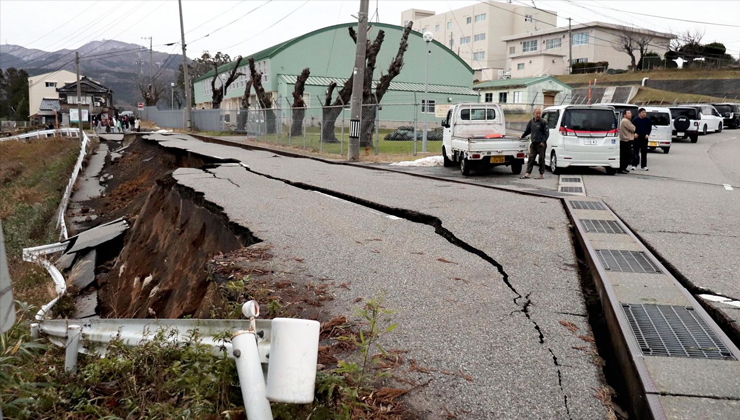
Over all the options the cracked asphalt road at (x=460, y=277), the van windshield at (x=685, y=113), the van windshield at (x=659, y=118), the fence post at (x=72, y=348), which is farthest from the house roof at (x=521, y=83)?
the fence post at (x=72, y=348)

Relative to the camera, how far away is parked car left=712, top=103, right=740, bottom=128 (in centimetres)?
4144

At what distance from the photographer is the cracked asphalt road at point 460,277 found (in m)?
3.45

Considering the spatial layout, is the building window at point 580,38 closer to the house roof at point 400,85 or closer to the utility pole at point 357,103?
the house roof at point 400,85

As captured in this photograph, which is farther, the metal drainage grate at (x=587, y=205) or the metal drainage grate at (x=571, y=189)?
the metal drainage grate at (x=571, y=189)

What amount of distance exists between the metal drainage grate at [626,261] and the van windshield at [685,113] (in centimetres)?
2765

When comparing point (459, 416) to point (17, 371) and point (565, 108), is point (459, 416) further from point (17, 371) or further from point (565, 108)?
point (565, 108)

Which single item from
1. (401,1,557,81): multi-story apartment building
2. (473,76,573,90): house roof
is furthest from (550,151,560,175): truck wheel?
(401,1,557,81): multi-story apartment building

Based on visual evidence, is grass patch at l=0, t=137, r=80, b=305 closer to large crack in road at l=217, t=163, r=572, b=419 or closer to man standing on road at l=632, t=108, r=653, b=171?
large crack in road at l=217, t=163, r=572, b=419

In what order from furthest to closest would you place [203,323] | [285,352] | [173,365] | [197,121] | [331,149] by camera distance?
[197,121]
[331,149]
[203,323]
[173,365]
[285,352]

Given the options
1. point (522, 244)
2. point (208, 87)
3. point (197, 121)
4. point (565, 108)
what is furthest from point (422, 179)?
point (208, 87)

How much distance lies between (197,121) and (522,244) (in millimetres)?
48241

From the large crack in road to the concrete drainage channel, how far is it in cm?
48

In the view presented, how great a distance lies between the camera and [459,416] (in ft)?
10.3

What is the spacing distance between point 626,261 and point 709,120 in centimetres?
3480
